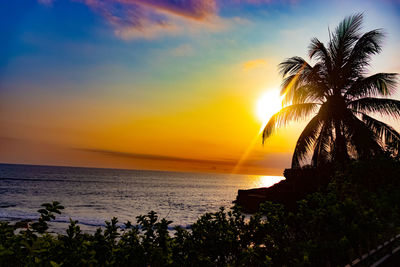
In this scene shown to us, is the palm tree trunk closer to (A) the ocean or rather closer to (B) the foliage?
(B) the foliage

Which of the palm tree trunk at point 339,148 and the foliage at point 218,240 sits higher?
the palm tree trunk at point 339,148

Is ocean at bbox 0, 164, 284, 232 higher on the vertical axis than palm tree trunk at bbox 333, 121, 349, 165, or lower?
lower

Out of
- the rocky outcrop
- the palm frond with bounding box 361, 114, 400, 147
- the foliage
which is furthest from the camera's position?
the rocky outcrop

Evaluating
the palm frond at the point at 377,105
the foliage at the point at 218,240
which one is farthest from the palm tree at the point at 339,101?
the foliage at the point at 218,240

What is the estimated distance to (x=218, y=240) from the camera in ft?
14.9

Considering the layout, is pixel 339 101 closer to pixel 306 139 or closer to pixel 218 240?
pixel 306 139

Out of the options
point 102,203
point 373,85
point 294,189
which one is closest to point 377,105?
point 373,85

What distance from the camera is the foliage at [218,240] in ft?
10.7

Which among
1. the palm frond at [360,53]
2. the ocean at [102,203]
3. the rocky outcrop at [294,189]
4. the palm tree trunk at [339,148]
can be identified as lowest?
the ocean at [102,203]

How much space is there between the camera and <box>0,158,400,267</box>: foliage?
3.26m

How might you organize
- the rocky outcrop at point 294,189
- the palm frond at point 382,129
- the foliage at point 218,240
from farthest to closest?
the rocky outcrop at point 294,189, the palm frond at point 382,129, the foliage at point 218,240

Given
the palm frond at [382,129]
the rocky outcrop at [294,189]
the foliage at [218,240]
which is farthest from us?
the rocky outcrop at [294,189]

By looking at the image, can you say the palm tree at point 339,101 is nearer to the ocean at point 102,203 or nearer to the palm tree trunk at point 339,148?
the palm tree trunk at point 339,148

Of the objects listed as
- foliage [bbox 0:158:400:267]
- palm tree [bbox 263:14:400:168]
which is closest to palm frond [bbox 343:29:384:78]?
palm tree [bbox 263:14:400:168]
